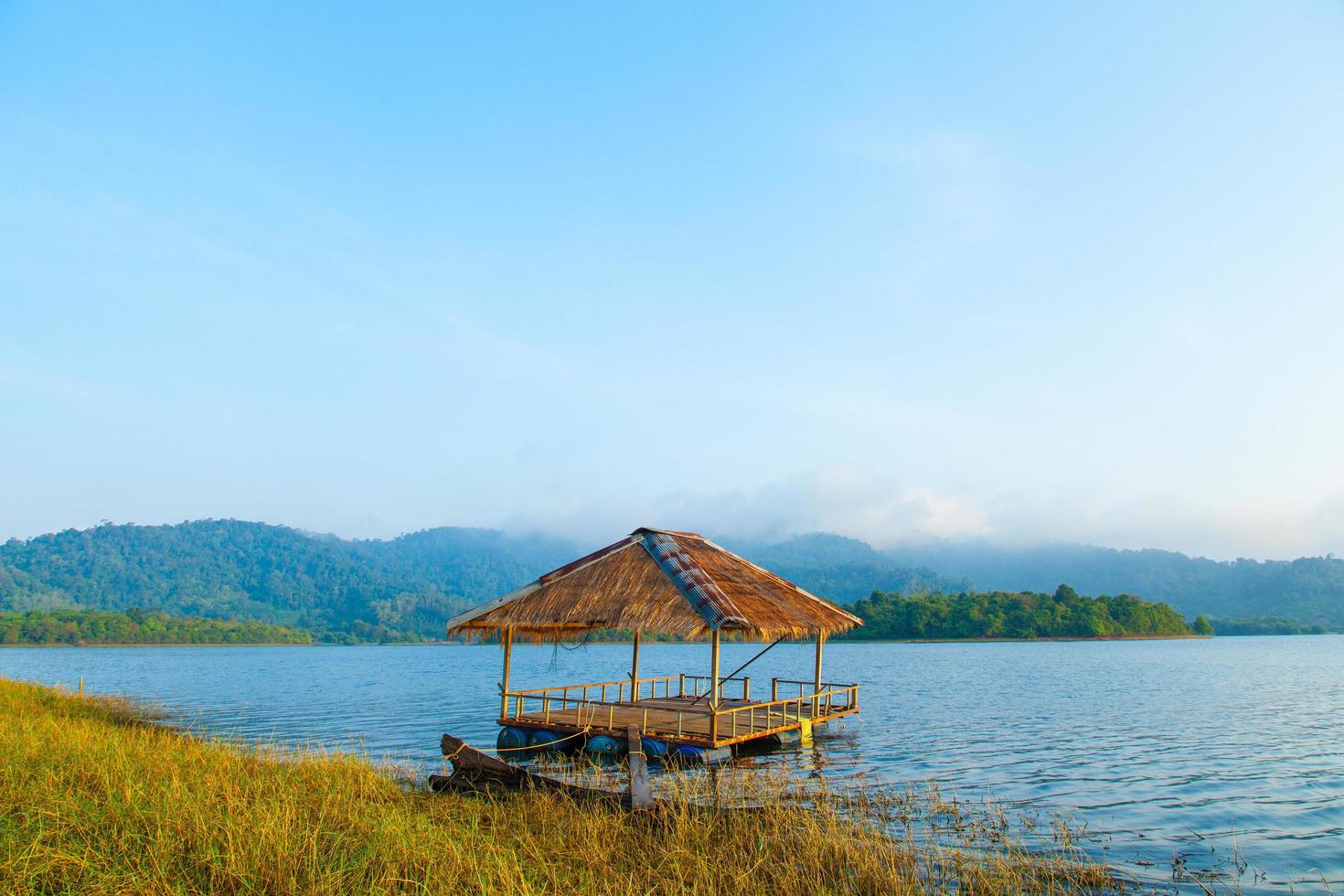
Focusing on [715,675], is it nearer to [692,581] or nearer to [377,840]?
[692,581]

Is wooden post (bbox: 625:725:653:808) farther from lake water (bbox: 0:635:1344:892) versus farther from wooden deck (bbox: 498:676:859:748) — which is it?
lake water (bbox: 0:635:1344:892)

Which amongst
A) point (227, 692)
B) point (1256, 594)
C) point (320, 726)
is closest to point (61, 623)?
point (227, 692)

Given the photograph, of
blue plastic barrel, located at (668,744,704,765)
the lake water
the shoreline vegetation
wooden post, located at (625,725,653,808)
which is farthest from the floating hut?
the shoreline vegetation

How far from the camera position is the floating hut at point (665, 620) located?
17.1 metres

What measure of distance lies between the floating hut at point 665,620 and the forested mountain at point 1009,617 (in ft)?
294

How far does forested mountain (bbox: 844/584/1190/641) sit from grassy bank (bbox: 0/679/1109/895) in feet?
328

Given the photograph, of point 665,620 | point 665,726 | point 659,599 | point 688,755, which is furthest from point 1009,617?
point 688,755

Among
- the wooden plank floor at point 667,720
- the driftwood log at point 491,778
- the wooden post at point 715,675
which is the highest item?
the wooden post at point 715,675

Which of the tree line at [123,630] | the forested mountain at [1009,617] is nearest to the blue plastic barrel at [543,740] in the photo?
the forested mountain at [1009,617]

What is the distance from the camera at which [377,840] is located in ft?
25.0

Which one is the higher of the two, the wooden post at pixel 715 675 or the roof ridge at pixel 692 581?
the roof ridge at pixel 692 581

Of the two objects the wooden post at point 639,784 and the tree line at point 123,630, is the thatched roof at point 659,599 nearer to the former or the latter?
the wooden post at point 639,784

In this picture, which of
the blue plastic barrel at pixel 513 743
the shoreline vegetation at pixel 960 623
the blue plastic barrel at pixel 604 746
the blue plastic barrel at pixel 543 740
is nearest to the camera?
the blue plastic barrel at pixel 604 746

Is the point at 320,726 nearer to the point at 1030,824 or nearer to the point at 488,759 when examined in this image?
the point at 488,759
